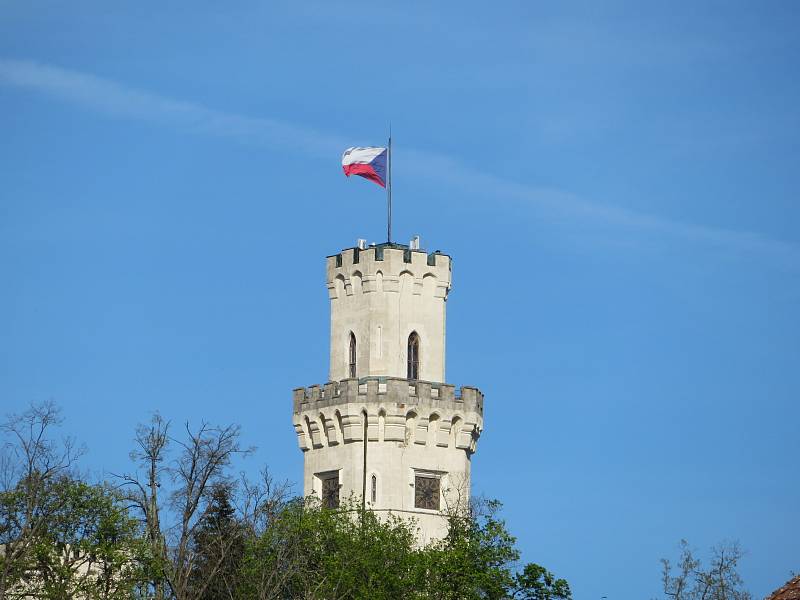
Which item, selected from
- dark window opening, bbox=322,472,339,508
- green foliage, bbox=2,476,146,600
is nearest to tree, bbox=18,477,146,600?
green foliage, bbox=2,476,146,600

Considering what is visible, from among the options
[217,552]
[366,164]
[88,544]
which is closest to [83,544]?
[88,544]

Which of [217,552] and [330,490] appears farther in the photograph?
[330,490]

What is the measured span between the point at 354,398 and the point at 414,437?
3327 mm

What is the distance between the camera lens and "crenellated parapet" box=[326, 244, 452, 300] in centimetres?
10750

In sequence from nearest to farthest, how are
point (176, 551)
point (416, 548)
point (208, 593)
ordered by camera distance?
point (176, 551) → point (208, 593) → point (416, 548)

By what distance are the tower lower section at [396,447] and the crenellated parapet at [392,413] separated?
5 cm

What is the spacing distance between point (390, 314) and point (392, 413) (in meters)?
4.81

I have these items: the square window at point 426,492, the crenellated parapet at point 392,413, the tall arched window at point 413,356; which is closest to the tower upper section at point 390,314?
the tall arched window at point 413,356

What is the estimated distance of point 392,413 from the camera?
105625 mm

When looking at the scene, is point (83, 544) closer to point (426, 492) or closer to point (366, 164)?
point (426, 492)

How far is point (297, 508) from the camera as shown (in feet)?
322

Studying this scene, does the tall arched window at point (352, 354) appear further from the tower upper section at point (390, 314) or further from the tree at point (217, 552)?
the tree at point (217, 552)

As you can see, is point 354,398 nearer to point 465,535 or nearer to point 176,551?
point 465,535

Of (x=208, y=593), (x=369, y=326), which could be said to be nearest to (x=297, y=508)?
(x=208, y=593)
